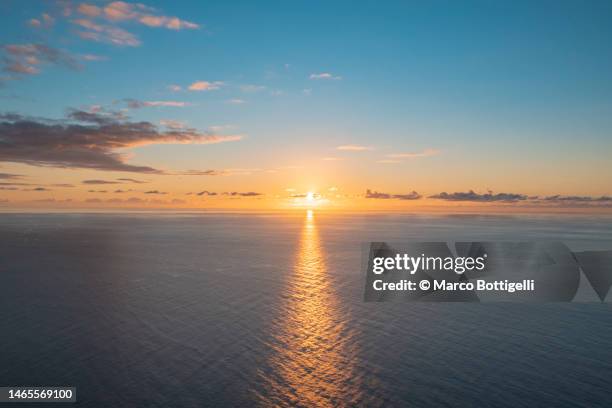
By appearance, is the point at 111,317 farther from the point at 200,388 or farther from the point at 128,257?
the point at 128,257

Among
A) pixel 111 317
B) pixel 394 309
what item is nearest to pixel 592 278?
pixel 394 309

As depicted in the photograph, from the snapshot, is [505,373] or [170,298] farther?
[170,298]

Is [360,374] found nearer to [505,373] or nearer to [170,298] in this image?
[505,373]

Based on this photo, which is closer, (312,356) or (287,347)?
(312,356)

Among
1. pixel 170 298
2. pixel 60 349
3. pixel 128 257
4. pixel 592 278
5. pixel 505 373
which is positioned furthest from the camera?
pixel 128 257

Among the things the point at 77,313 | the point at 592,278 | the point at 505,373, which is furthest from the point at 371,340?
the point at 592,278

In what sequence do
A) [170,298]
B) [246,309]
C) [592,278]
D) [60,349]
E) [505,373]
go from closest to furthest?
[505,373] < [60,349] < [246,309] < [170,298] < [592,278]
